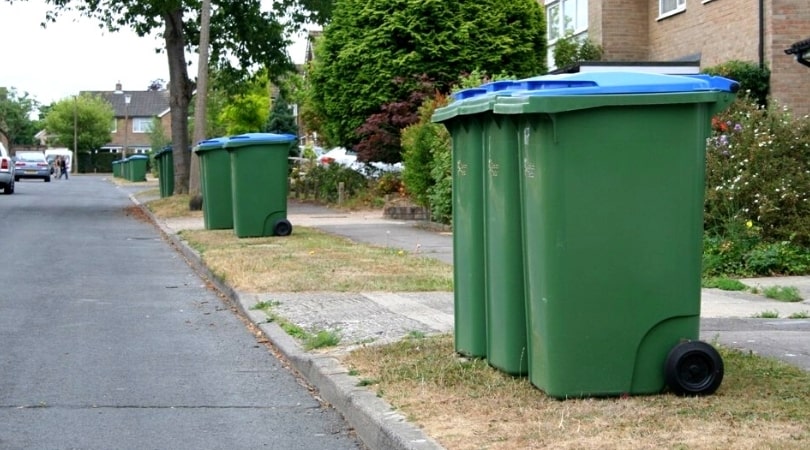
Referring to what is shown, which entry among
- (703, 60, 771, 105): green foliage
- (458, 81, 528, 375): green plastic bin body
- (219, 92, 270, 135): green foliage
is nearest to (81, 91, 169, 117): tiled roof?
(219, 92, 270, 135): green foliage

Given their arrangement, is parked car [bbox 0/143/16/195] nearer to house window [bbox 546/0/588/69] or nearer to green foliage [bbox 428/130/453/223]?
house window [bbox 546/0/588/69]

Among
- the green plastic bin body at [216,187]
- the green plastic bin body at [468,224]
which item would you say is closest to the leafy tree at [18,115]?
the green plastic bin body at [216,187]

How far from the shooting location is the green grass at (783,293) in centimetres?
1093

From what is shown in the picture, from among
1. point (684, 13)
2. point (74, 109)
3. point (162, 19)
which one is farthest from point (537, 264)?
point (74, 109)

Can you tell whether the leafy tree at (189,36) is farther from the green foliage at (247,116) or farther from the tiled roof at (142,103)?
the tiled roof at (142,103)

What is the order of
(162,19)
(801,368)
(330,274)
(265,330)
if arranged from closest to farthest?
(801,368)
(265,330)
(330,274)
(162,19)

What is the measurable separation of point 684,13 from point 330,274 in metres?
14.9

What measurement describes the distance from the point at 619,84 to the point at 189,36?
2820cm

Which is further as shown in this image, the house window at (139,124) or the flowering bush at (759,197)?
the house window at (139,124)

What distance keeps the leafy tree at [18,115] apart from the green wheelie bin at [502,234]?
131 m

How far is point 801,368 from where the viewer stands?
6.98 m

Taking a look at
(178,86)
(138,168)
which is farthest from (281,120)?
(178,86)

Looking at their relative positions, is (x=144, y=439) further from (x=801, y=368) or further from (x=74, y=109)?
(x=74, y=109)

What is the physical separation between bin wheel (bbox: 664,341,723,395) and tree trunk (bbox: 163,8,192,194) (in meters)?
27.0
